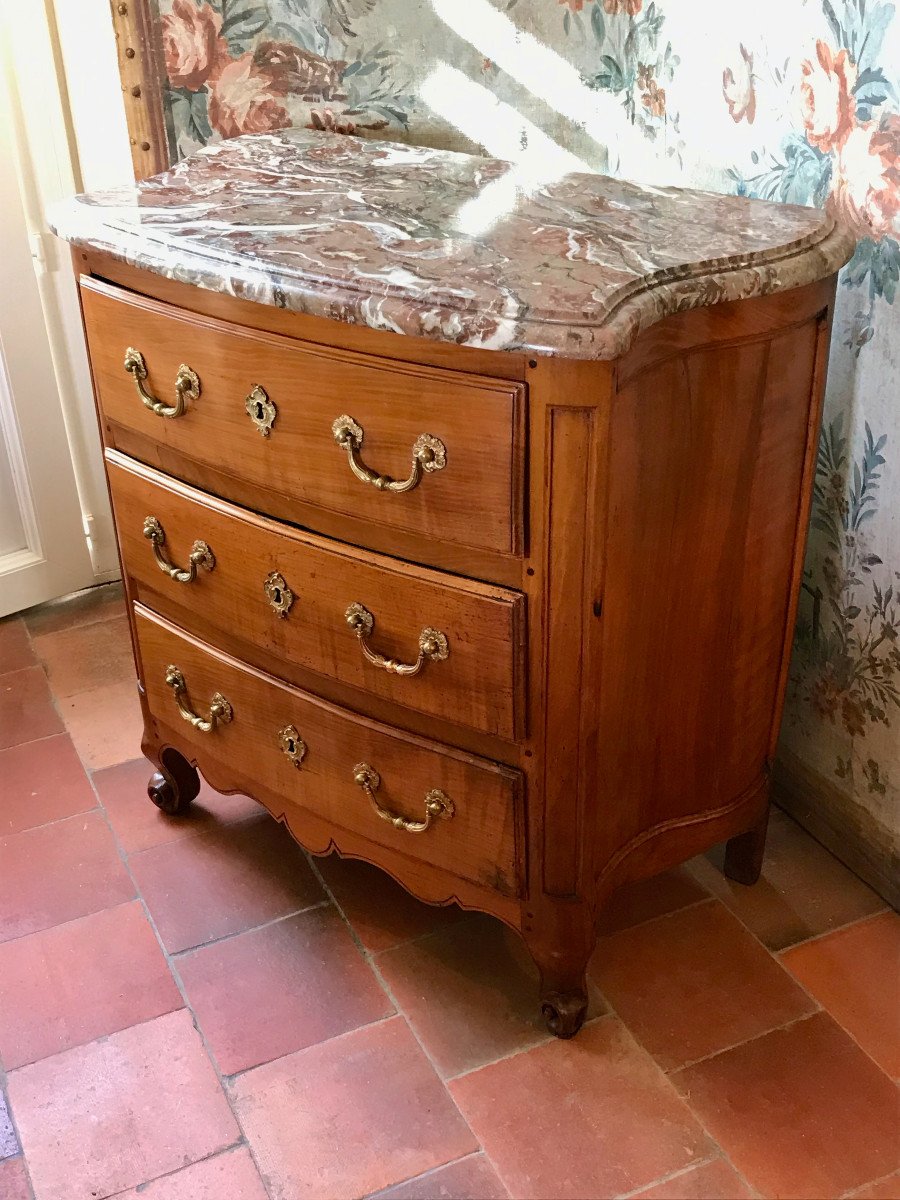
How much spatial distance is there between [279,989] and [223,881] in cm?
23

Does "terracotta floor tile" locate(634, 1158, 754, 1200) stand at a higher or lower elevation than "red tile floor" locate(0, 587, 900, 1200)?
higher

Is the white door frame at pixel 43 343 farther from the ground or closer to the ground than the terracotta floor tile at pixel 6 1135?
farther from the ground

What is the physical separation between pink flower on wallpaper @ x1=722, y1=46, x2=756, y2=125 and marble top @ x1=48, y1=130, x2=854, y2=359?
201 mm

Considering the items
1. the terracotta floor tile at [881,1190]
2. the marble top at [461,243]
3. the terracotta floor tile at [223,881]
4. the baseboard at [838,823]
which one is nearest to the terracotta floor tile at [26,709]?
the terracotta floor tile at [223,881]

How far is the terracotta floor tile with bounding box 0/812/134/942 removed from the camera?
1683 millimetres

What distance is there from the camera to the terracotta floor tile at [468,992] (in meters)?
1.47

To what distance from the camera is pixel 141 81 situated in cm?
179

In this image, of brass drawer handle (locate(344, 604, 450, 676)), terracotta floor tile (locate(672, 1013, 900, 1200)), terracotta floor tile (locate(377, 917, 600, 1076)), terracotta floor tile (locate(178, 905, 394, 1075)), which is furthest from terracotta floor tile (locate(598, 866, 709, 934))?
brass drawer handle (locate(344, 604, 450, 676))

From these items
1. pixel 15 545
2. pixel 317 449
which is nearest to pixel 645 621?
pixel 317 449

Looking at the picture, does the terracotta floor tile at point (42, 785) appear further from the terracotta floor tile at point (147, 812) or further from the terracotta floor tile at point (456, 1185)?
the terracotta floor tile at point (456, 1185)

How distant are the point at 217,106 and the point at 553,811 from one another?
1.21 metres

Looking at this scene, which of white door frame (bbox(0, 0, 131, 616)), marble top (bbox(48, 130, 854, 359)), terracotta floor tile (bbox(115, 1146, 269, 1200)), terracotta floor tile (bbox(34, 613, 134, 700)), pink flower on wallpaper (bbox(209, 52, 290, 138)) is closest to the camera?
marble top (bbox(48, 130, 854, 359))

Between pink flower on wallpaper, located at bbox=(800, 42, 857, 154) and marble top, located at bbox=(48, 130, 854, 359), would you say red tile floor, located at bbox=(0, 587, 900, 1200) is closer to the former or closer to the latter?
marble top, located at bbox=(48, 130, 854, 359)

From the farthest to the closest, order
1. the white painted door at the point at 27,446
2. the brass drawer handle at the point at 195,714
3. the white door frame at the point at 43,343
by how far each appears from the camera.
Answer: the white painted door at the point at 27,446, the white door frame at the point at 43,343, the brass drawer handle at the point at 195,714
